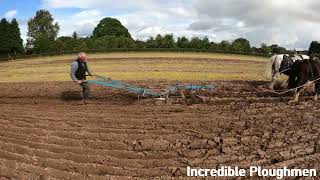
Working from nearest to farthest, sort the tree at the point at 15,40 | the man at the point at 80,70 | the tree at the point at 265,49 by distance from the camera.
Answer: the man at the point at 80,70 < the tree at the point at 265,49 < the tree at the point at 15,40

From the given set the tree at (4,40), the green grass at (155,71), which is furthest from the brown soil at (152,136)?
the tree at (4,40)

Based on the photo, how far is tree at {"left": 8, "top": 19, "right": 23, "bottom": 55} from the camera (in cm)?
5585

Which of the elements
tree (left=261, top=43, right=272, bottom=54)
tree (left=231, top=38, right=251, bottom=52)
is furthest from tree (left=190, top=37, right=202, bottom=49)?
tree (left=261, top=43, right=272, bottom=54)

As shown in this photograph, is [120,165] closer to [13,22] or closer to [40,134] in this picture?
[40,134]

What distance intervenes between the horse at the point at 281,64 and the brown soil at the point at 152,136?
6.17 feet

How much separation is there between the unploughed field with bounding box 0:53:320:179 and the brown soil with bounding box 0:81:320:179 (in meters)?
0.02

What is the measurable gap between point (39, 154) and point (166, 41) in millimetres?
40030

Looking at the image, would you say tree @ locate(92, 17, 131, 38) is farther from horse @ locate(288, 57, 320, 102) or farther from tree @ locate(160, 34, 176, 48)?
horse @ locate(288, 57, 320, 102)

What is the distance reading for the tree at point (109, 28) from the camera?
7125 cm

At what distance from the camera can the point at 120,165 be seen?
8609 millimetres

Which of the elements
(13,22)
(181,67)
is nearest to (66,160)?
(181,67)

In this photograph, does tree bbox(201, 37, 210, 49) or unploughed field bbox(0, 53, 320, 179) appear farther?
tree bbox(201, 37, 210, 49)

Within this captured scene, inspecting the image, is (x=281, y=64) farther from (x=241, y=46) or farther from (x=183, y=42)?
(x=183, y=42)

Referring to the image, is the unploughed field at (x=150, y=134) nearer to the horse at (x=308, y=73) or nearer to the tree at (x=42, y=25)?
the horse at (x=308, y=73)
